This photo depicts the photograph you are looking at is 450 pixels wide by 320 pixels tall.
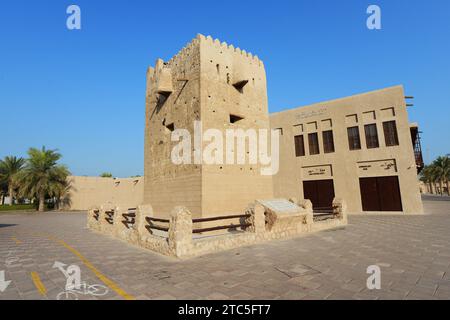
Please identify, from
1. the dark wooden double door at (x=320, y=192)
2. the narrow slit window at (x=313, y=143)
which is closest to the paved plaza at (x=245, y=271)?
the dark wooden double door at (x=320, y=192)

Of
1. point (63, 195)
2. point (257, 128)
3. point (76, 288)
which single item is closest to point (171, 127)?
point (257, 128)

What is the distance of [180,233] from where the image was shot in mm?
7410

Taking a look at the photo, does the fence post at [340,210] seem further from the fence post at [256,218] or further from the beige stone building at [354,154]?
the fence post at [256,218]

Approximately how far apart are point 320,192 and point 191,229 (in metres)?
18.0

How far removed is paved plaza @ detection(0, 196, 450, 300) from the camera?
454cm

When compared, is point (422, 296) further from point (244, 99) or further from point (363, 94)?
point (363, 94)

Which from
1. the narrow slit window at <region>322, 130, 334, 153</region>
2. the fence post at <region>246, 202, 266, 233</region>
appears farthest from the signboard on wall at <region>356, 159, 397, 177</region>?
the fence post at <region>246, 202, 266, 233</region>

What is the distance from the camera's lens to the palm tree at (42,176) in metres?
31.6

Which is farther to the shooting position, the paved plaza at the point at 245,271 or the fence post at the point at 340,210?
the fence post at the point at 340,210

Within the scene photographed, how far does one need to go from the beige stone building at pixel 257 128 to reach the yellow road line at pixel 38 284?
6.30 metres

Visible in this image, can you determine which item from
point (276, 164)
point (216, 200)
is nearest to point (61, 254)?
point (216, 200)

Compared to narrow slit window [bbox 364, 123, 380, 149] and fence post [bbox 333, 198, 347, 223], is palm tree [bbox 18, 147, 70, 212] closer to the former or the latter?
fence post [bbox 333, 198, 347, 223]

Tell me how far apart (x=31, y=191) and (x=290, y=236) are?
35.6m
